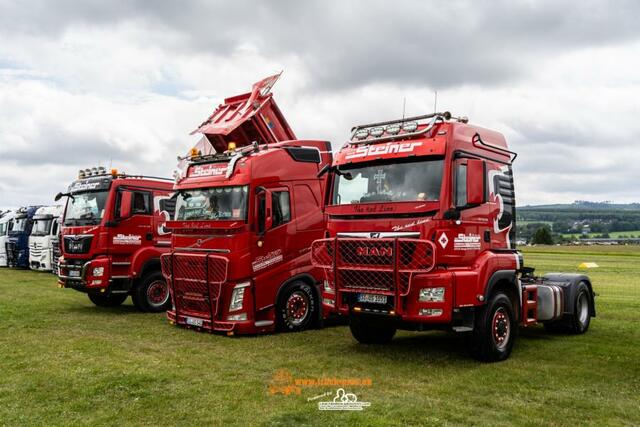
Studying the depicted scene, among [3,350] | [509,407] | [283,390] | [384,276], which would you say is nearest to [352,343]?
[384,276]

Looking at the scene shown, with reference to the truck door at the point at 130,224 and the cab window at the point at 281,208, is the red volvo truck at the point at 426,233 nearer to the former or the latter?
the cab window at the point at 281,208

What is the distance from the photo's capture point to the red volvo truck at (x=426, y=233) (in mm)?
8445

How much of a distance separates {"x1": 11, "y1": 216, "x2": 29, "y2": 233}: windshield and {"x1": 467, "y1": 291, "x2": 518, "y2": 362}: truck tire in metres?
26.9

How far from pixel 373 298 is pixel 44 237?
21.8m

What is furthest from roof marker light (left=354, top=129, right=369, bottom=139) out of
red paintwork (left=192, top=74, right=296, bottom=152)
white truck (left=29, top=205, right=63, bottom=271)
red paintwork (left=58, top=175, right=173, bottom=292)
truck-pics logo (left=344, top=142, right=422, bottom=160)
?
white truck (left=29, top=205, right=63, bottom=271)

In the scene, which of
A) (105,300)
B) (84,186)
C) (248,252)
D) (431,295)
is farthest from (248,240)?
(105,300)

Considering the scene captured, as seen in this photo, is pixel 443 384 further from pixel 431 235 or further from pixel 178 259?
pixel 178 259

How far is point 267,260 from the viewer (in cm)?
1161

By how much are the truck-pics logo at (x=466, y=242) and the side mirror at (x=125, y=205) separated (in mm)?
9233

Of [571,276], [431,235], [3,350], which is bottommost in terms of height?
[3,350]

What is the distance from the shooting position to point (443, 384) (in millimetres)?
7840

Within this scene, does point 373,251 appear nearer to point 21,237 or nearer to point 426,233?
point 426,233

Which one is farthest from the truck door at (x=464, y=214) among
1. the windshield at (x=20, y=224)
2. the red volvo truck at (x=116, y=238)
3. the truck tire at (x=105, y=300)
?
the windshield at (x=20, y=224)

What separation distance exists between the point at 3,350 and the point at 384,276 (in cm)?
657
